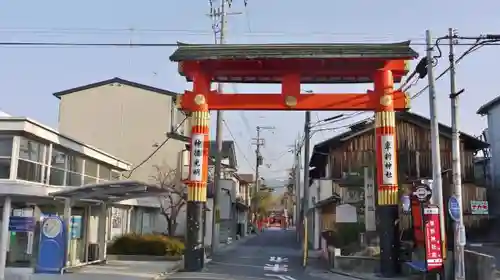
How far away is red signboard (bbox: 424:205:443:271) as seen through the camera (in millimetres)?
16031

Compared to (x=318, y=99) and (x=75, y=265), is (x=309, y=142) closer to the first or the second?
(x=318, y=99)

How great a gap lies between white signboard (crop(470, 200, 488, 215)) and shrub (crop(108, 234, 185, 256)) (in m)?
14.9

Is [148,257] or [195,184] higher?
[195,184]

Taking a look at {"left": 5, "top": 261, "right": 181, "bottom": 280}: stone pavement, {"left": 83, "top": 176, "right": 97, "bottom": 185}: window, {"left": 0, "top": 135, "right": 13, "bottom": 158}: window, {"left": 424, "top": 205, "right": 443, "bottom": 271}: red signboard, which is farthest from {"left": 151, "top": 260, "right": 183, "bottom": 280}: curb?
{"left": 424, "top": 205, "right": 443, "bottom": 271}: red signboard

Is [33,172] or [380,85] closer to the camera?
[33,172]

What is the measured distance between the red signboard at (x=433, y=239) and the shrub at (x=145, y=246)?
505 inches

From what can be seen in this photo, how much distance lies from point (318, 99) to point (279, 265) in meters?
8.22

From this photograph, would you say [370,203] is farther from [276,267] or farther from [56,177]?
[56,177]

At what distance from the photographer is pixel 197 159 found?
2002cm

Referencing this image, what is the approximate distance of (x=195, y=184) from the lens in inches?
789

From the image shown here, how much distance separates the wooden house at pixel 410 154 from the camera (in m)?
28.1

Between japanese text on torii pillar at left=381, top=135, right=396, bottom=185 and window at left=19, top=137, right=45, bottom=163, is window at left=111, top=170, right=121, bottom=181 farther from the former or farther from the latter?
japanese text on torii pillar at left=381, top=135, right=396, bottom=185

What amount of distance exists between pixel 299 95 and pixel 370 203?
8489 millimetres

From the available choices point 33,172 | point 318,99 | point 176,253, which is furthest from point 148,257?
point 318,99
